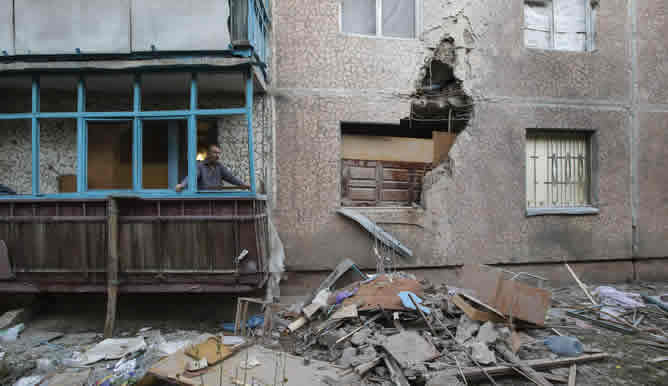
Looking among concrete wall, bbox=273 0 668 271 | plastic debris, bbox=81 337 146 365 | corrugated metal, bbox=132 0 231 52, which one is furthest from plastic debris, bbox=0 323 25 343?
corrugated metal, bbox=132 0 231 52

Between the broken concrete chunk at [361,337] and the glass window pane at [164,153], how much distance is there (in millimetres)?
3970

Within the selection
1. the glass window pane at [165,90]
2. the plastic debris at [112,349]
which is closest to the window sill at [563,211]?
the glass window pane at [165,90]

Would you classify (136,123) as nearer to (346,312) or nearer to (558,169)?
(346,312)

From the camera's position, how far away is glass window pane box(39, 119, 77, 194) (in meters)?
5.80

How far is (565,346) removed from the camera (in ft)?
12.3

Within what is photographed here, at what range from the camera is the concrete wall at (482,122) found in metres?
5.88

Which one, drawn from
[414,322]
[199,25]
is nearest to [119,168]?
[199,25]

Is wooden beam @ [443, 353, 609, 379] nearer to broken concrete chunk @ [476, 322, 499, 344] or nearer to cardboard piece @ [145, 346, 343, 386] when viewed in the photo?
broken concrete chunk @ [476, 322, 499, 344]

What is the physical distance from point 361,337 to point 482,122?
4508 mm

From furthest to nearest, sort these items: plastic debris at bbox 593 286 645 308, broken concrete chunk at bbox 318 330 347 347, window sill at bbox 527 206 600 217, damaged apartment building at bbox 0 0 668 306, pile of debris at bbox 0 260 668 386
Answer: window sill at bbox 527 206 600 217 → plastic debris at bbox 593 286 645 308 → damaged apartment building at bbox 0 0 668 306 → broken concrete chunk at bbox 318 330 347 347 → pile of debris at bbox 0 260 668 386

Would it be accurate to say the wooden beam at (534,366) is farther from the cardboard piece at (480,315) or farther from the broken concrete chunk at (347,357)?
the broken concrete chunk at (347,357)

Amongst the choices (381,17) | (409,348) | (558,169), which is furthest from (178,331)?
(558,169)

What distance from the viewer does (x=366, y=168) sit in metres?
6.20

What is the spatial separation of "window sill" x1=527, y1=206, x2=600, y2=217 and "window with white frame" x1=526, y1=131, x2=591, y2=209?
0.17 meters
